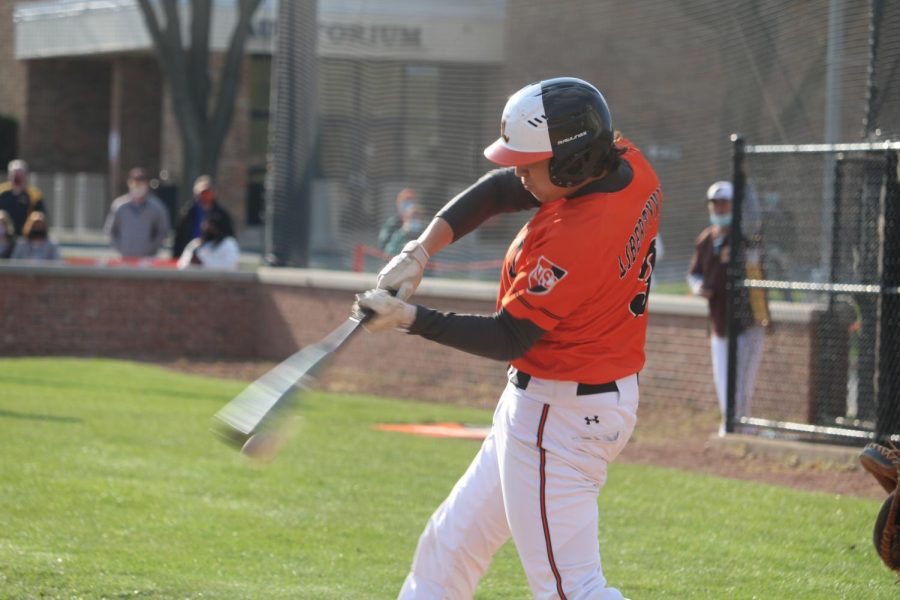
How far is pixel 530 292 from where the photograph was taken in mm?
4035

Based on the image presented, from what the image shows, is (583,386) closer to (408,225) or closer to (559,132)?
(559,132)

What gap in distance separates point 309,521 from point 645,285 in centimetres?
376

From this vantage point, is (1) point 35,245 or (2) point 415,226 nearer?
(2) point 415,226

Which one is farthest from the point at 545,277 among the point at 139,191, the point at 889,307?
the point at 139,191

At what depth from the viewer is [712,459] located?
34.5 ft

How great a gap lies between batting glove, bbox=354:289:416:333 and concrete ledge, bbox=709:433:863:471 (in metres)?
6.66

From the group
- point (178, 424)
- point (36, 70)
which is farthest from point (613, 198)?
point (36, 70)

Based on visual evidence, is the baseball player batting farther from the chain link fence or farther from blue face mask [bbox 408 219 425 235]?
blue face mask [bbox 408 219 425 235]

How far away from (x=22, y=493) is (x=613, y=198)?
196 inches

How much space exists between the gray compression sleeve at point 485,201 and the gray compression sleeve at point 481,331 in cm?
87

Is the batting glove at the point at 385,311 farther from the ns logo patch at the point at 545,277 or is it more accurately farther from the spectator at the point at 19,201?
the spectator at the point at 19,201

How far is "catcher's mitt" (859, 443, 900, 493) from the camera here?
518cm

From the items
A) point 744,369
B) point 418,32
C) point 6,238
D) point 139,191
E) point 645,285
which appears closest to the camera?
point 645,285

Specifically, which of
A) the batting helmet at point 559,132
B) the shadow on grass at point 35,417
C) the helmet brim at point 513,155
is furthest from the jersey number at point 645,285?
the shadow on grass at point 35,417
